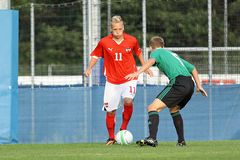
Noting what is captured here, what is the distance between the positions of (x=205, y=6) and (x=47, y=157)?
28.9ft

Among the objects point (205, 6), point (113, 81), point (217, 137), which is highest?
point (205, 6)

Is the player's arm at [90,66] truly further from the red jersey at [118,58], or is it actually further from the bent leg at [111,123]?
the bent leg at [111,123]

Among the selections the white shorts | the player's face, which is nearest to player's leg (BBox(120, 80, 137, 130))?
the white shorts

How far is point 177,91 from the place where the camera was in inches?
532

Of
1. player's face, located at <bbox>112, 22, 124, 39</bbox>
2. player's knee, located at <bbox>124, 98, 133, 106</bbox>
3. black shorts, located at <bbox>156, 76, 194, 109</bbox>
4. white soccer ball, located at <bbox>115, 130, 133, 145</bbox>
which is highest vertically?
player's face, located at <bbox>112, 22, 124, 39</bbox>

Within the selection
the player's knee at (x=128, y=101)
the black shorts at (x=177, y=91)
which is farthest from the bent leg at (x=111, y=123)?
the black shorts at (x=177, y=91)

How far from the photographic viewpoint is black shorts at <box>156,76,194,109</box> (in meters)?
13.5

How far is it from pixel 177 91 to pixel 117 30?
6.32 ft

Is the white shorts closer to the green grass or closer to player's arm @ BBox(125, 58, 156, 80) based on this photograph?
the green grass

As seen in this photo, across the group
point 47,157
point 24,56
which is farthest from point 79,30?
point 47,157

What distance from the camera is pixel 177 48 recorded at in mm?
19969

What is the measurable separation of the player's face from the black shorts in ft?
5.64

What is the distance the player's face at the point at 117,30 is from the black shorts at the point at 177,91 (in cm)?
172

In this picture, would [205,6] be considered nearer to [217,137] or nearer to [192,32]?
[192,32]
